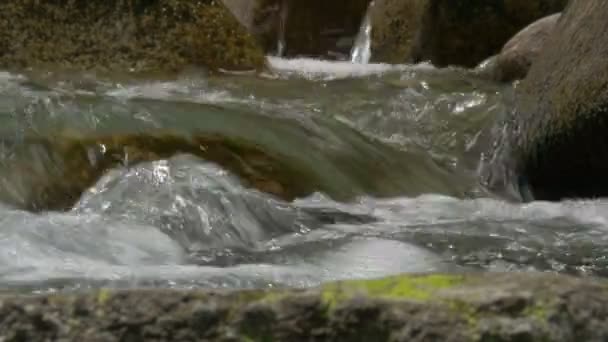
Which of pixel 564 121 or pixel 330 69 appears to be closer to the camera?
pixel 564 121

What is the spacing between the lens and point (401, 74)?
794 centimetres

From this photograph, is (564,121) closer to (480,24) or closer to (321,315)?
(321,315)

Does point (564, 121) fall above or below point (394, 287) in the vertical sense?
below

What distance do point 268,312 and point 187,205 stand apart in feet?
8.16

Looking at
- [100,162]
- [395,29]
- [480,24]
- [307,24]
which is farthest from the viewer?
[307,24]

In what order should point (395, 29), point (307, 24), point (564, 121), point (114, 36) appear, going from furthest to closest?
point (307, 24)
point (395, 29)
point (114, 36)
point (564, 121)

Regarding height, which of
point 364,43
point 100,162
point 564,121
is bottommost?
point 364,43

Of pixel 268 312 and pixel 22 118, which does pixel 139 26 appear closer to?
pixel 22 118

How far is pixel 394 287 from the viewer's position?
153 cm

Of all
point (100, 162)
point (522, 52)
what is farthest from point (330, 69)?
point (100, 162)

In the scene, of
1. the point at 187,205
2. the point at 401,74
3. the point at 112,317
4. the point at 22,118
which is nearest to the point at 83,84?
the point at 22,118

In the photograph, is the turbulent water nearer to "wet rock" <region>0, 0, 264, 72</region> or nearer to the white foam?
"wet rock" <region>0, 0, 264, 72</region>

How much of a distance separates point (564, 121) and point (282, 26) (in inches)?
337

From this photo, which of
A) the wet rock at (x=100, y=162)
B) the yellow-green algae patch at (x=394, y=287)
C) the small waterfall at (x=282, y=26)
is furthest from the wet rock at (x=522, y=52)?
the yellow-green algae patch at (x=394, y=287)
